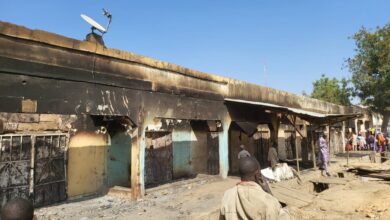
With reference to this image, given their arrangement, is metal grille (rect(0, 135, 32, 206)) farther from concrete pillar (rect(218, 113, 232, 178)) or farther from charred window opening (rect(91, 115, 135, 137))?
concrete pillar (rect(218, 113, 232, 178))

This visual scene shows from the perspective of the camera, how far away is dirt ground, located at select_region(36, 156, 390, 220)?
305 inches

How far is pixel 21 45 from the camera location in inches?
302

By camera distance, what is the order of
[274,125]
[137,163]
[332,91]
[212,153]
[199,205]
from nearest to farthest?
[199,205], [137,163], [212,153], [274,125], [332,91]

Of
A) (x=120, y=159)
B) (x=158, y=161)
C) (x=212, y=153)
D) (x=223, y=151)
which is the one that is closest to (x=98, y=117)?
(x=120, y=159)

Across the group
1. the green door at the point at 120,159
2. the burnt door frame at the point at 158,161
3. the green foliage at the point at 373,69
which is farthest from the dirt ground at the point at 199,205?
the green foliage at the point at 373,69

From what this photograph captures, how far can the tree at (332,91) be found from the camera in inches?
1338

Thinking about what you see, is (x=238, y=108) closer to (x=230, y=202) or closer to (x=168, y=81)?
(x=168, y=81)

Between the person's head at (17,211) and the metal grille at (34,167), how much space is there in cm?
592

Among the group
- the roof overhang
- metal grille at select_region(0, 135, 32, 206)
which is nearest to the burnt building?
metal grille at select_region(0, 135, 32, 206)

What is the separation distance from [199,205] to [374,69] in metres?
25.4

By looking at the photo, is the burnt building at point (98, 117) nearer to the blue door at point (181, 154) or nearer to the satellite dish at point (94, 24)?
the blue door at point (181, 154)

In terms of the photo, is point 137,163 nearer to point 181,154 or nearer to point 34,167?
point 34,167

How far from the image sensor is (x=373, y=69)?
93.8 ft

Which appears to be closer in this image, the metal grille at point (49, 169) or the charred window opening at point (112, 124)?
the metal grille at point (49, 169)
